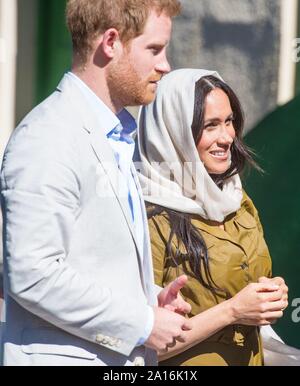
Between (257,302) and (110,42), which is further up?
(110,42)

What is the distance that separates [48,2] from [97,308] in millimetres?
2802

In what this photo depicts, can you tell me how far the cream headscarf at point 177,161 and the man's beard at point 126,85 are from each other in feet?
2.35

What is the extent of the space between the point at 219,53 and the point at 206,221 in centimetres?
172

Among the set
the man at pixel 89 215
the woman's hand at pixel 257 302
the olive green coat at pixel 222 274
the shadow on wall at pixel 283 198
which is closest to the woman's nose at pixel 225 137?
the olive green coat at pixel 222 274

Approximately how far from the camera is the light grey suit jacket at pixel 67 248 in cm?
262

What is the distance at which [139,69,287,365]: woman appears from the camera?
3.39 metres

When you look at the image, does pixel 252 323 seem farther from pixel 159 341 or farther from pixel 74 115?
pixel 74 115

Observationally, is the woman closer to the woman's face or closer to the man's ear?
the woman's face

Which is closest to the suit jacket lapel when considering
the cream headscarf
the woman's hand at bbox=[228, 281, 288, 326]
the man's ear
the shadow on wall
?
the man's ear

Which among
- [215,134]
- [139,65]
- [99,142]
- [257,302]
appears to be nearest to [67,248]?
[99,142]

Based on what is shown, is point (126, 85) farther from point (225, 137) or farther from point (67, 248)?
point (225, 137)

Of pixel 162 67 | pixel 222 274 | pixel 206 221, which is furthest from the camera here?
pixel 206 221

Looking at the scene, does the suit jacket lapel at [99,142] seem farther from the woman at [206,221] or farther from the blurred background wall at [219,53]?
the blurred background wall at [219,53]

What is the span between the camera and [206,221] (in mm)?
3629
